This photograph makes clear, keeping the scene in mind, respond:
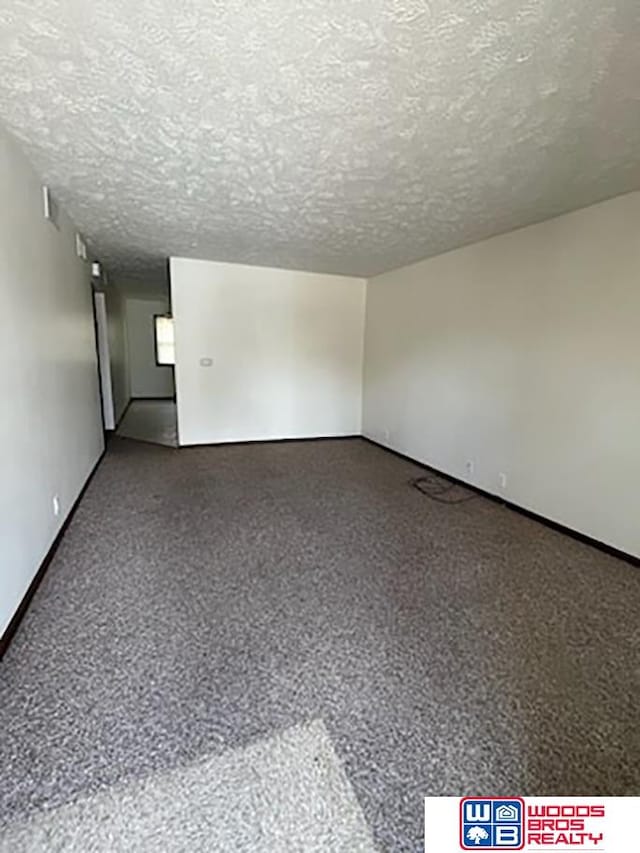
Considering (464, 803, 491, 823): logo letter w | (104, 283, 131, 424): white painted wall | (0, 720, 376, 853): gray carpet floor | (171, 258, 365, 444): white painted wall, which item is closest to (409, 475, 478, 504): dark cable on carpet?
(171, 258, 365, 444): white painted wall

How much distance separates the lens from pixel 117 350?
24.7ft

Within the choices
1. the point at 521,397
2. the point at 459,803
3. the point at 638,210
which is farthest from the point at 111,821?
the point at 638,210

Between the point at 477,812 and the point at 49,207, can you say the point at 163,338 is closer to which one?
the point at 49,207

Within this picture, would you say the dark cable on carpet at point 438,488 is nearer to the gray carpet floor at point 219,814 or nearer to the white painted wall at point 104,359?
the gray carpet floor at point 219,814

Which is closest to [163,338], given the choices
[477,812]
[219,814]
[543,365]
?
[543,365]

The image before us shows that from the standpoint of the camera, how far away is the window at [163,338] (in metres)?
10.1

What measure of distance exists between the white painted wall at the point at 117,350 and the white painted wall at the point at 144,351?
0.58 m

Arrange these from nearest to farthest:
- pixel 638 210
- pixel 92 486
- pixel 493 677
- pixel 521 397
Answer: pixel 493 677, pixel 638 210, pixel 521 397, pixel 92 486

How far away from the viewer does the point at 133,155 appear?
241 centimetres

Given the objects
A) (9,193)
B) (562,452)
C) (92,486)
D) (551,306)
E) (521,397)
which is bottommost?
(92,486)

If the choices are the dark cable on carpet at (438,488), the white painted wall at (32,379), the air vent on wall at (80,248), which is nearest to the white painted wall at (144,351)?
the air vent on wall at (80,248)

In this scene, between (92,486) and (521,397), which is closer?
(521,397)

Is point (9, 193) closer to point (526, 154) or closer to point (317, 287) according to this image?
point (526, 154)

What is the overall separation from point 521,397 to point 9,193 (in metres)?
3.74
